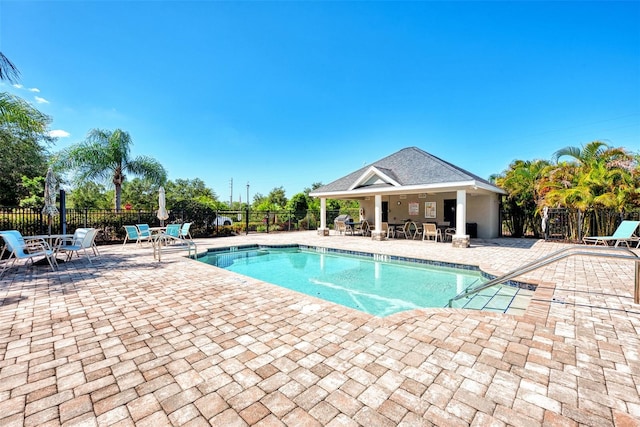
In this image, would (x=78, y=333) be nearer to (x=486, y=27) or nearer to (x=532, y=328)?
(x=532, y=328)

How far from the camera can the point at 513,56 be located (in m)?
13.9

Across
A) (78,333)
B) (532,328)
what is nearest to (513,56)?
(532,328)

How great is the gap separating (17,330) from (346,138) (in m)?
23.6

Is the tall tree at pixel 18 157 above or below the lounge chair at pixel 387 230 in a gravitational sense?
above

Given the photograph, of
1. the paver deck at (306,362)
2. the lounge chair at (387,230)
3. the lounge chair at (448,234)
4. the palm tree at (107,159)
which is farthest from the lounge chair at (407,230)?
the palm tree at (107,159)

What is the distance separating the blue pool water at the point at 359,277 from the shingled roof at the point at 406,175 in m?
5.12

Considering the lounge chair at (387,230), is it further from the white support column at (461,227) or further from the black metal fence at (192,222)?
the black metal fence at (192,222)

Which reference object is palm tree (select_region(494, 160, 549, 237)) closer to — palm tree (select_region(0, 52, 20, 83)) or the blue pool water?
the blue pool water

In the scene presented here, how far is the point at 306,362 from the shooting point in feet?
8.67

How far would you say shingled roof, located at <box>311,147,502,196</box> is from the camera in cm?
1256

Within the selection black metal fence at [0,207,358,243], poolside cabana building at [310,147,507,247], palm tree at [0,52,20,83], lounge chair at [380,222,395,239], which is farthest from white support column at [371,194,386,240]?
palm tree at [0,52,20,83]

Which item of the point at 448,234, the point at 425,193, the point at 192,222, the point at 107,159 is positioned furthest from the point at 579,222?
the point at 107,159

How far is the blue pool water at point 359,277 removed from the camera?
19.1 feet

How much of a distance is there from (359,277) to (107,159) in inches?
687
